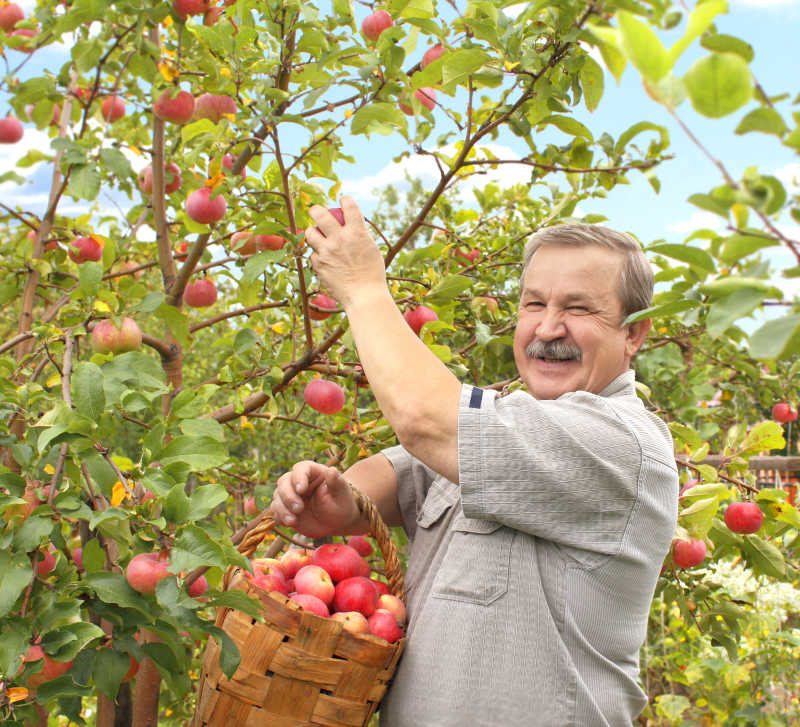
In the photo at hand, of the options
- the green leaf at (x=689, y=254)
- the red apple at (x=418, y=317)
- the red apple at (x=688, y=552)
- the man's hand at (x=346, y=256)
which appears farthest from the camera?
the red apple at (x=418, y=317)

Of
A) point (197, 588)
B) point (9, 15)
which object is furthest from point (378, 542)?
point (9, 15)

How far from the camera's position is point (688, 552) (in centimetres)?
185

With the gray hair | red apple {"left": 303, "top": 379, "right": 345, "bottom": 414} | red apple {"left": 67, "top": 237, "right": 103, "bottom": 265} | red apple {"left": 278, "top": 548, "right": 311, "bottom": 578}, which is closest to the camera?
the gray hair

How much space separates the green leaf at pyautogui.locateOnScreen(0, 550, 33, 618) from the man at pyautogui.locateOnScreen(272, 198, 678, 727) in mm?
478

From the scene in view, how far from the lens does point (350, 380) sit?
2.09 meters

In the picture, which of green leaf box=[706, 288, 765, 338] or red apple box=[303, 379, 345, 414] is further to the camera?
red apple box=[303, 379, 345, 414]

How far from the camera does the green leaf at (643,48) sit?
551 mm

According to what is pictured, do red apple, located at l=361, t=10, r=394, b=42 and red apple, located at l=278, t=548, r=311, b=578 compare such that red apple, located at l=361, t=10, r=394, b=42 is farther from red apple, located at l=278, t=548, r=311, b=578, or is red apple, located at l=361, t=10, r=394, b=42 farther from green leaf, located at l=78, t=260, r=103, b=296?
red apple, located at l=278, t=548, r=311, b=578

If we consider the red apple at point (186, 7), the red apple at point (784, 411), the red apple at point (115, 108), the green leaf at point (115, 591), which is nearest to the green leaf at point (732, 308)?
the green leaf at point (115, 591)

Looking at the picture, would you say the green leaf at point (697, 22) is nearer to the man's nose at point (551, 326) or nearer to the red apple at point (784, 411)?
the man's nose at point (551, 326)

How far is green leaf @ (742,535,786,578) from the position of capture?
1978 millimetres

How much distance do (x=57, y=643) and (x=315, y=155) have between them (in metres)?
1.30

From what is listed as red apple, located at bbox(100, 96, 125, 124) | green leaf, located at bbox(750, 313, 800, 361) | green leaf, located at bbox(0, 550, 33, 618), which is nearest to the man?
green leaf, located at bbox(0, 550, 33, 618)

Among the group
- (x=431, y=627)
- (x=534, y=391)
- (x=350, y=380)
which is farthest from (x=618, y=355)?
(x=350, y=380)
